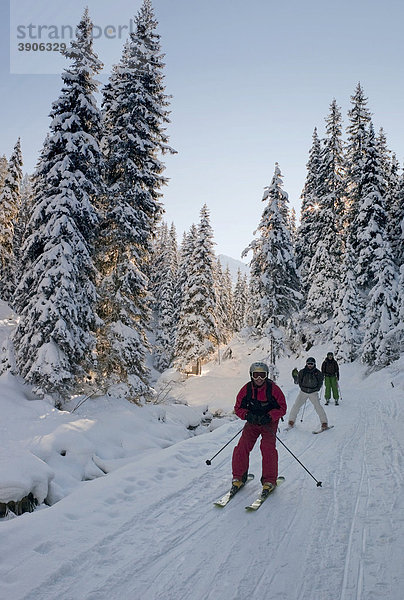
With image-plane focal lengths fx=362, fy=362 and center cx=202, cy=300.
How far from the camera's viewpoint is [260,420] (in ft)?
18.6

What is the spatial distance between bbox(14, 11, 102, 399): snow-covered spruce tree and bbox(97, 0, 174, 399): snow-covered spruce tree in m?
0.91

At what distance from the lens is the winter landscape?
3.66 m

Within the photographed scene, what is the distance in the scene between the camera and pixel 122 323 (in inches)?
566

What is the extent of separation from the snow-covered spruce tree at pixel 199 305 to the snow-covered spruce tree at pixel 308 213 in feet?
30.1

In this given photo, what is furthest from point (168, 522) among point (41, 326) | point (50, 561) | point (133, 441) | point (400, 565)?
point (41, 326)

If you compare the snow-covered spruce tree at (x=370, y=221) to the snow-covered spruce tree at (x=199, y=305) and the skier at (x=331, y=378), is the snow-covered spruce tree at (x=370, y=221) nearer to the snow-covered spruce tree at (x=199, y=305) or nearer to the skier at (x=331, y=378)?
the skier at (x=331, y=378)

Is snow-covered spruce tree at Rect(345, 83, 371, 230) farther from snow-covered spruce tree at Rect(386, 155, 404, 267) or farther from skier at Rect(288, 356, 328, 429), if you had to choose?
skier at Rect(288, 356, 328, 429)

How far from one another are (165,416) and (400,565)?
11.2 meters

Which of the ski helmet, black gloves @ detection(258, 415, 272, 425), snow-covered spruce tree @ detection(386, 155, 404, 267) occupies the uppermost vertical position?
snow-covered spruce tree @ detection(386, 155, 404, 267)

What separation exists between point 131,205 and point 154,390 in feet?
26.3

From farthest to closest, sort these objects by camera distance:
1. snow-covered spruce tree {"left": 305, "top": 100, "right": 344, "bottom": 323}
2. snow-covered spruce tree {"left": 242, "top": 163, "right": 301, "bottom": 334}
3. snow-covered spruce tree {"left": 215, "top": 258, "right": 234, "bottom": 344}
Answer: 1. snow-covered spruce tree {"left": 215, "top": 258, "right": 234, "bottom": 344}
2. snow-covered spruce tree {"left": 305, "top": 100, "right": 344, "bottom": 323}
3. snow-covered spruce tree {"left": 242, "top": 163, "right": 301, "bottom": 334}

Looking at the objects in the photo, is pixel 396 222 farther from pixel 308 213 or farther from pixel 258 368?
pixel 258 368

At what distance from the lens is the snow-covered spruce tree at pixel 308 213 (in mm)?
34625

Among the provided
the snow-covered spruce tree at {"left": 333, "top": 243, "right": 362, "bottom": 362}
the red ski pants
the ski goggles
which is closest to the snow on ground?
the red ski pants
